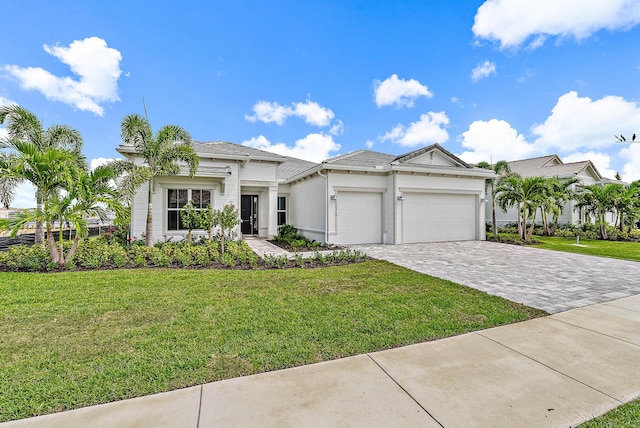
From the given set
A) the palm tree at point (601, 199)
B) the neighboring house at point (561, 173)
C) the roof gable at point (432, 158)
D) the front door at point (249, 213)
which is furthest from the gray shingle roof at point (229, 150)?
the palm tree at point (601, 199)

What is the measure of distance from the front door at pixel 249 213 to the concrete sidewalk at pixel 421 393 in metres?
13.6

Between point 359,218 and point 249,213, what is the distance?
6518 mm

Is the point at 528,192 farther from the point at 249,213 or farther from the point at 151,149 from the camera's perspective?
the point at 151,149

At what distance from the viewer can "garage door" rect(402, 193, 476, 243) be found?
1352 cm

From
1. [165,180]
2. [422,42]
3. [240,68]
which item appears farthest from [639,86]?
[165,180]

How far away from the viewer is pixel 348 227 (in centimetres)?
1296

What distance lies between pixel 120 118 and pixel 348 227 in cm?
970

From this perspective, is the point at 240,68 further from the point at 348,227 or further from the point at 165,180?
the point at 348,227

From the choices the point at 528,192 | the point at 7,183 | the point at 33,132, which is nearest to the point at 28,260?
the point at 7,183

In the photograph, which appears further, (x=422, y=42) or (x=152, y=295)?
(x=422, y=42)

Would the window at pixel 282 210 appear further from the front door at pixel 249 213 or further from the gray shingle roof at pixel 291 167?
the front door at pixel 249 213

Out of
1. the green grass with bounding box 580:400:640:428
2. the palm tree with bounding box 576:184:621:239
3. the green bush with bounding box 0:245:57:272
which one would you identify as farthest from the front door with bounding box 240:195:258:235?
the palm tree with bounding box 576:184:621:239

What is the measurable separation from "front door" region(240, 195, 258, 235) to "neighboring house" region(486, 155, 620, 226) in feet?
57.2

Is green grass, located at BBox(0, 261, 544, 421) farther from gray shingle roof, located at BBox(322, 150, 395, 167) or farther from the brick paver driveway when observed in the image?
gray shingle roof, located at BBox(322, 150, 395, 167)
